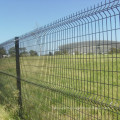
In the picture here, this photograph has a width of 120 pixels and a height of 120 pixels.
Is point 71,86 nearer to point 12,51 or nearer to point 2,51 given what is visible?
point 12,51

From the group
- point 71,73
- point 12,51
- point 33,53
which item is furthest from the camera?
point 12,51

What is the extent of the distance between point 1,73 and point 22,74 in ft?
8.93

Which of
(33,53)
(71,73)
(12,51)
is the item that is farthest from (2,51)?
(71,73)

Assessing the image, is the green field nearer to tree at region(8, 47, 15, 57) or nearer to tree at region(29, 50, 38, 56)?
tree at region(29, 50, 38, 56)

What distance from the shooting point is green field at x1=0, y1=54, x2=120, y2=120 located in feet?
8.89

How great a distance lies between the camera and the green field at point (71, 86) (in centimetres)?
271

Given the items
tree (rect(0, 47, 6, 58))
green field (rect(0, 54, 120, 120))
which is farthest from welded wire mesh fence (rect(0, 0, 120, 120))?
tree (rect(0, 47, 6, 58))

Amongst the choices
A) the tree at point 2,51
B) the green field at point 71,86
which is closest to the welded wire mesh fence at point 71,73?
the green field at point 71,86

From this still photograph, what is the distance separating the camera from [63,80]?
351 cm

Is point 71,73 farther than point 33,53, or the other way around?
point 33,53

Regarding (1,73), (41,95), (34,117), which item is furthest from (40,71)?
(1,73)

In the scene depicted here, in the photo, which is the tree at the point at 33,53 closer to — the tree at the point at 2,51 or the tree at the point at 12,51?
the tree at the point at 12,51

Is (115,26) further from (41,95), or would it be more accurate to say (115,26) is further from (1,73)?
(1,73)

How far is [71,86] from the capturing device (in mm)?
3328
